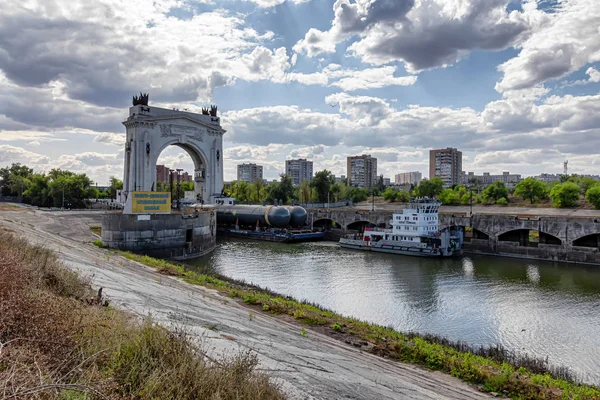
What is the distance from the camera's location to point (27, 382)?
3.92 metres

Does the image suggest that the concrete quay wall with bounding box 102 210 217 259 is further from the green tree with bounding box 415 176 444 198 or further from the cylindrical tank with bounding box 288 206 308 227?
the green tree with bounding box 415 176 444 198

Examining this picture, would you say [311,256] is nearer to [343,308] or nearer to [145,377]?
[343,308]

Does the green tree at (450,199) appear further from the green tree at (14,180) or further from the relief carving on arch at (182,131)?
the green tree at (14,180)

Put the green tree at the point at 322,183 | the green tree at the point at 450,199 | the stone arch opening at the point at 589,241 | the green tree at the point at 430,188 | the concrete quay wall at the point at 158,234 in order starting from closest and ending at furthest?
1. the concrete quay wall at the point at 158,234
2. the stone arch opening at the point at 589,241
3. the green tree at the point at 450,199
4. the green tree at the point at 322,183
5. the green tree at the point at 430,188

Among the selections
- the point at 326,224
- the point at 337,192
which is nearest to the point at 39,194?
the point at 326,224

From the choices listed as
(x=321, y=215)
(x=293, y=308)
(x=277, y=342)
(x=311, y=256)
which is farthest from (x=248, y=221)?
(x=277, y=342)

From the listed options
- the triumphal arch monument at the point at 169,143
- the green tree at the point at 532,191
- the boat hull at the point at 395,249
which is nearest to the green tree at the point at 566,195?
the green tree at the point at 532,191

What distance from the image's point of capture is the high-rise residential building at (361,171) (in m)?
170

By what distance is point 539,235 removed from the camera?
39.1 metres

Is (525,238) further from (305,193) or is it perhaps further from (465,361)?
(305,193)

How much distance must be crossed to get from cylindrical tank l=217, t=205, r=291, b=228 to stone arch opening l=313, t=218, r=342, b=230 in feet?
23.2

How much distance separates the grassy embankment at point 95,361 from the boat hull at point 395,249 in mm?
32764

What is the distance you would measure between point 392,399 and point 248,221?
46018mm

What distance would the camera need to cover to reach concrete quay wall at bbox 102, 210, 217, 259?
101ft
